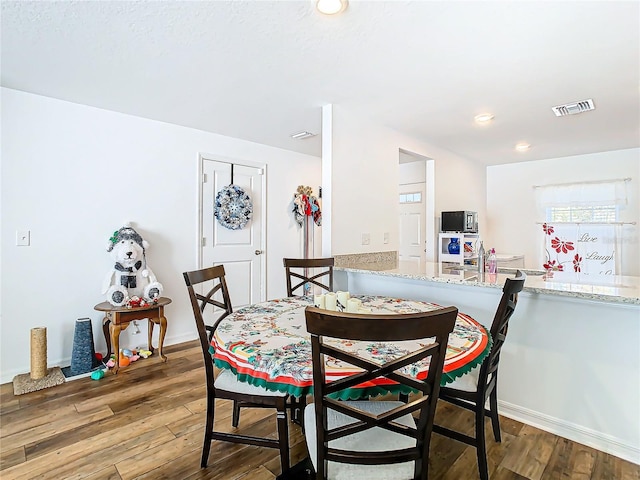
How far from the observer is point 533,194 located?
520cm

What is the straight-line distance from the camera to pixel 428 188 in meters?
4.36

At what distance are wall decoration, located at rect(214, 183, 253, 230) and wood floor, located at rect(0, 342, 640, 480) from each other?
1.91m

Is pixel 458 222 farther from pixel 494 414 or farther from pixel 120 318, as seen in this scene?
pixel 120 318

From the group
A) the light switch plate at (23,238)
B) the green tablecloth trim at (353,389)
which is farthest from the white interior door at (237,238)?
the green tablecloth trim at (353,389)

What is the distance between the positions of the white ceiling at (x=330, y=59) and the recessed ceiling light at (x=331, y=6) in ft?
0.15

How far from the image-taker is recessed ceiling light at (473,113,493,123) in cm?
318

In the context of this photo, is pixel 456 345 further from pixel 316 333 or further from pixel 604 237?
pixel 604 237

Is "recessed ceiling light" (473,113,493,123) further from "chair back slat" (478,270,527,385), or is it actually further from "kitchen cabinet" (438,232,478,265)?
"chair back slat" (478,270,527,385)

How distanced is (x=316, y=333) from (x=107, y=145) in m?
3.12

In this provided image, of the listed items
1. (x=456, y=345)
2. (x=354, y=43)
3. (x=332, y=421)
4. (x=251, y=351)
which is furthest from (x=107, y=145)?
(x=456, y=345)

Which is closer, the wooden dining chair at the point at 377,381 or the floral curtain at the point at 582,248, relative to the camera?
the wooden dining chair at the point at 377,381

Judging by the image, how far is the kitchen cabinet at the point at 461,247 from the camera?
4172 millimetres

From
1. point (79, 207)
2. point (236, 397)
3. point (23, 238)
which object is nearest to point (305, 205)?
point (79, 207)

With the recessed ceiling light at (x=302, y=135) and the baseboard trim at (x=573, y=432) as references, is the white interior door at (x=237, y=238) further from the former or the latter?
the baseboard trim at (x=573, y=432)
